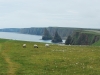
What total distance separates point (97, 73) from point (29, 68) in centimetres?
828

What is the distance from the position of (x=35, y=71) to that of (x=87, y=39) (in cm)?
15994

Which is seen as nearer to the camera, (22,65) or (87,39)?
(22,65)

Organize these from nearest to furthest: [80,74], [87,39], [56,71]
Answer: [80,74]
[56,71]
[87,39]

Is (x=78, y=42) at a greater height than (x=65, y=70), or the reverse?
(x=65, y=70)

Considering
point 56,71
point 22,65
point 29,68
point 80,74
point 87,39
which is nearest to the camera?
point 80,74

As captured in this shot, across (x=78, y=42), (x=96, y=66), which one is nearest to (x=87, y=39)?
(x=78, y=42)

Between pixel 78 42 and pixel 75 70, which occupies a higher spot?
pixel 75 70

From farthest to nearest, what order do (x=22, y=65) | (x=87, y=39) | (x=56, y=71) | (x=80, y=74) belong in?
1. (x=87, y=39)
2. (x=22, y=65)
3. (x=56, y=71)
4. (x=80, y=74)

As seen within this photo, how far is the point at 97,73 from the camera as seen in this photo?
24.3 metres

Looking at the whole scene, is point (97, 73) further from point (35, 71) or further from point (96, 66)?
point (35, 71)

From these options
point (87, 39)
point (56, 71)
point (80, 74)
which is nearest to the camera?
point (80, 74)

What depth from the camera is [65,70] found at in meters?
26.1

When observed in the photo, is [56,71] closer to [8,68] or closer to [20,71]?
[20,71]

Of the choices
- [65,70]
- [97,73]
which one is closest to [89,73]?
[97,73]
